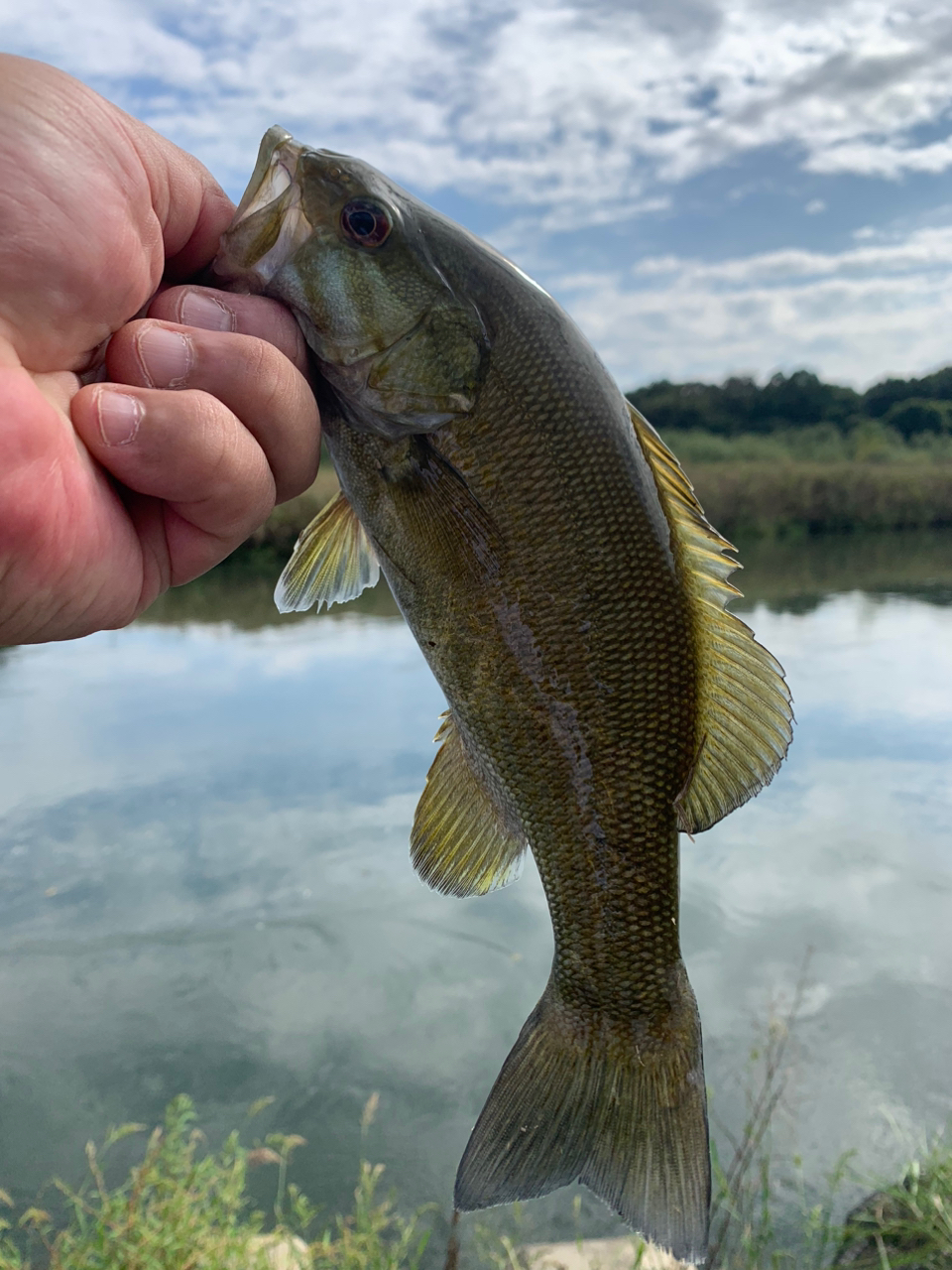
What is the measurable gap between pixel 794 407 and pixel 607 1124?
60.7 meters

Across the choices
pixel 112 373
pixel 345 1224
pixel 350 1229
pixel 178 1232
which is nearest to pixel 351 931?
pixel 350 1229

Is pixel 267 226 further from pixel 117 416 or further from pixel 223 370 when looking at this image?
pixel 117 416

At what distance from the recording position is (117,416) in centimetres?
136

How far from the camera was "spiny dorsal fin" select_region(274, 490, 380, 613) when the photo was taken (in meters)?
1.90

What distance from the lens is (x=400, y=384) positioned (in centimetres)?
157

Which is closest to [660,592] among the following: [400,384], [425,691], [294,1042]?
[400,384]

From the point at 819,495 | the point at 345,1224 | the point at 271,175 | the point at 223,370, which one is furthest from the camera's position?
the point at 819,495

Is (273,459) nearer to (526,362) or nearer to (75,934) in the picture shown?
(526,362)

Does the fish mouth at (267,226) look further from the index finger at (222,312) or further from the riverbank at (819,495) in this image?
the riverbank at (819,495)

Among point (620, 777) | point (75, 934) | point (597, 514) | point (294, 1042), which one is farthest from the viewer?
point (75, 934)

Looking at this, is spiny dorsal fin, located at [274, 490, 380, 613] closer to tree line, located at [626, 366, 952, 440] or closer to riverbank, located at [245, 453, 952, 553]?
riverbank, located at [245, 453, 952, 553]

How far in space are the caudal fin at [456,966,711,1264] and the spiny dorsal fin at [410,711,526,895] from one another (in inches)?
11.5

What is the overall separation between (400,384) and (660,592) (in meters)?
0.60

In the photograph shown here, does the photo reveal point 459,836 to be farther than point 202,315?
Yes
